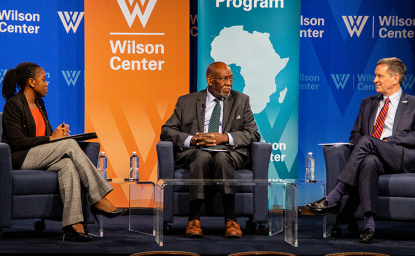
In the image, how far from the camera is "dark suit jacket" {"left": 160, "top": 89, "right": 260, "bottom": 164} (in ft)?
12.4

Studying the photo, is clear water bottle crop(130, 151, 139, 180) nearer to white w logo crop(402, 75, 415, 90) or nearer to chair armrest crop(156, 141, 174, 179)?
chair armrest crop(156, 141, 174, 179)

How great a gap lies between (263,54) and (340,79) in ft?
3.71

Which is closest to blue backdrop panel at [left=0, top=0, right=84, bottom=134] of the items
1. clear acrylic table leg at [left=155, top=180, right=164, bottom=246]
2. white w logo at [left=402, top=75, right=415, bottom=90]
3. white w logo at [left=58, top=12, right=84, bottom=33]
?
white w logo at [left=58, top=12, right=84, bottom=33]

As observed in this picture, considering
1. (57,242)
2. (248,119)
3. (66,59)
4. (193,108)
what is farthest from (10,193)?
(66,59)

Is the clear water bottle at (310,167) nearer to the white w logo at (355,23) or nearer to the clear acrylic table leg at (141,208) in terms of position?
the white w logo at (355,23)

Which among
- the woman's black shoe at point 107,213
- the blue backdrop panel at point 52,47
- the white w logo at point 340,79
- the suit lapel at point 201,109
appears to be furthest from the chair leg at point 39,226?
the white w logo at point 340,79

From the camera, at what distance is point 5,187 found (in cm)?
313

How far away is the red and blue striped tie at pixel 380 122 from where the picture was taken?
369cm

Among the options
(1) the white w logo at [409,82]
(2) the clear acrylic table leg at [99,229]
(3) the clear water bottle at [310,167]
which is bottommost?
(2) the clear acrylic table leg at [99,229]

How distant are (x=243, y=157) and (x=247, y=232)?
0.61 meters

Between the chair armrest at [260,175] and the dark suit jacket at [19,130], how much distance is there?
163 centimetres

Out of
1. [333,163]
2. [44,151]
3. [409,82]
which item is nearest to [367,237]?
[333,163]

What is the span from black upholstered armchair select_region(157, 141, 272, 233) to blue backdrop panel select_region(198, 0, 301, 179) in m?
1.12

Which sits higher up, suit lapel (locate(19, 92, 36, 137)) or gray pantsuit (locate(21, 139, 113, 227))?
suit lapel (locate(19, 92, 36, 137))
